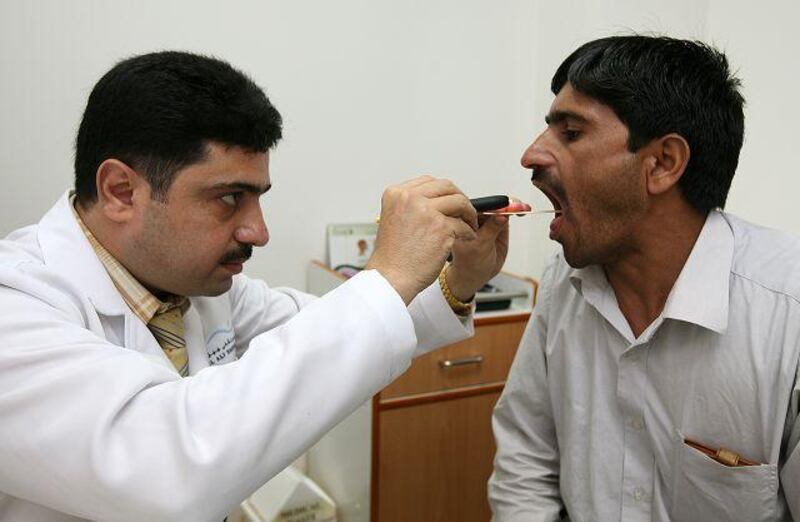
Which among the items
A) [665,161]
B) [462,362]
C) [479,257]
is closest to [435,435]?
[462,362]

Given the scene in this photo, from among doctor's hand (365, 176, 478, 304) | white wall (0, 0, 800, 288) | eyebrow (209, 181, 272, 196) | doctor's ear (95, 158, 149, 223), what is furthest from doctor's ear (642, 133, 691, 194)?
white wall (0, 0, 800, 288)

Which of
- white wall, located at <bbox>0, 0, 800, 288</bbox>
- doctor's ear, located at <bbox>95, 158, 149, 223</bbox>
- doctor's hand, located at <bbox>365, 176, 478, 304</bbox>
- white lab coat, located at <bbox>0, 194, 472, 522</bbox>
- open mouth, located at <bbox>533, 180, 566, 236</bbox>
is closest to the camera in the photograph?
white lab coat, located at <bbox>0, 194, 472, 522</bbox>

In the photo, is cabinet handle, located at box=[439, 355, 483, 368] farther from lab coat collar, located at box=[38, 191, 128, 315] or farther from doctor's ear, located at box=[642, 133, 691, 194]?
lab coat collar, located at box=[38, 191, 128, 315]

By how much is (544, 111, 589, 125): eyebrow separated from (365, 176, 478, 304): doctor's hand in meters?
0.36

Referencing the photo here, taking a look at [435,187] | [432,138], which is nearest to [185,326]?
[435,187]

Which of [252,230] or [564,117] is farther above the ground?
[564,117]

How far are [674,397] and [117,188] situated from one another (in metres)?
1.01

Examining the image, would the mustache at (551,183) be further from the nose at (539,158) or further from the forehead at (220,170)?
the forehead at (220,170)

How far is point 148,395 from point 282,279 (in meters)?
1.49

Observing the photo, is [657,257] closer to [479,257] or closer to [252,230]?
[479,257]

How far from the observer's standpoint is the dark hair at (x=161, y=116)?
0.95 metres

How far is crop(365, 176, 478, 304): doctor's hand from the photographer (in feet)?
2.81

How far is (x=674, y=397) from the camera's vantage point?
3.59ft

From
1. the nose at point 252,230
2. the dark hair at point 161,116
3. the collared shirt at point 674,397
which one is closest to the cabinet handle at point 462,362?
the collared shirt at point 674,397
